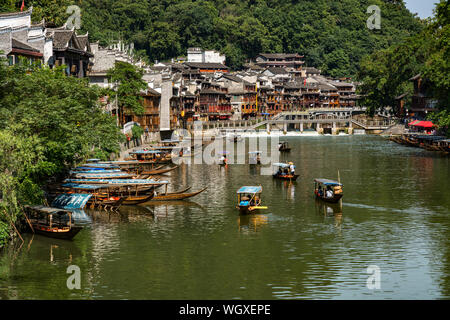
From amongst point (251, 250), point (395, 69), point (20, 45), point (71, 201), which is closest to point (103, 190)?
point (71, 201)

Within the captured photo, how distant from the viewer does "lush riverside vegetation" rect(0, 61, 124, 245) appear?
4381cm

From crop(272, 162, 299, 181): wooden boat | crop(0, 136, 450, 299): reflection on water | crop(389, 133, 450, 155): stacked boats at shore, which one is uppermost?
crop(389, 133, 450, 155): stacked boats at shore

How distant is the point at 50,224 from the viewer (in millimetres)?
47281

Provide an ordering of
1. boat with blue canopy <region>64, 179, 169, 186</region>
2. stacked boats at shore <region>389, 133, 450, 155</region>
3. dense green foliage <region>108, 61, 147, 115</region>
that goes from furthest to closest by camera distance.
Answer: stacked boats at shore <region>389, 133, 450, 155</region> → dense green foliage <region>108, 61, 147, 115</region> → boat with blue canopy <region>64, 179, 169, 186</region>

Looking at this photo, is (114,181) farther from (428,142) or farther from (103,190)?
(428,142)

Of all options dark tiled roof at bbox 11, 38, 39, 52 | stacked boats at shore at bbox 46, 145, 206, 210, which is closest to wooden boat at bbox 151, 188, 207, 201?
stacked boats at shore at bbox 46, 145, 206, 210

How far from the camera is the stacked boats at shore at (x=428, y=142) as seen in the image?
118625 mm

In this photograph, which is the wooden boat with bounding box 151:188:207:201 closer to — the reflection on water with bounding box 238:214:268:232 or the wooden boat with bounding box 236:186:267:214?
the wooden boat with bounding box 236:186:267:214

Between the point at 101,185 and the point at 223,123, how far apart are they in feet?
427

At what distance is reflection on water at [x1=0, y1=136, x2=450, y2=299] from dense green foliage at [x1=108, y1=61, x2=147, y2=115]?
44760mm
